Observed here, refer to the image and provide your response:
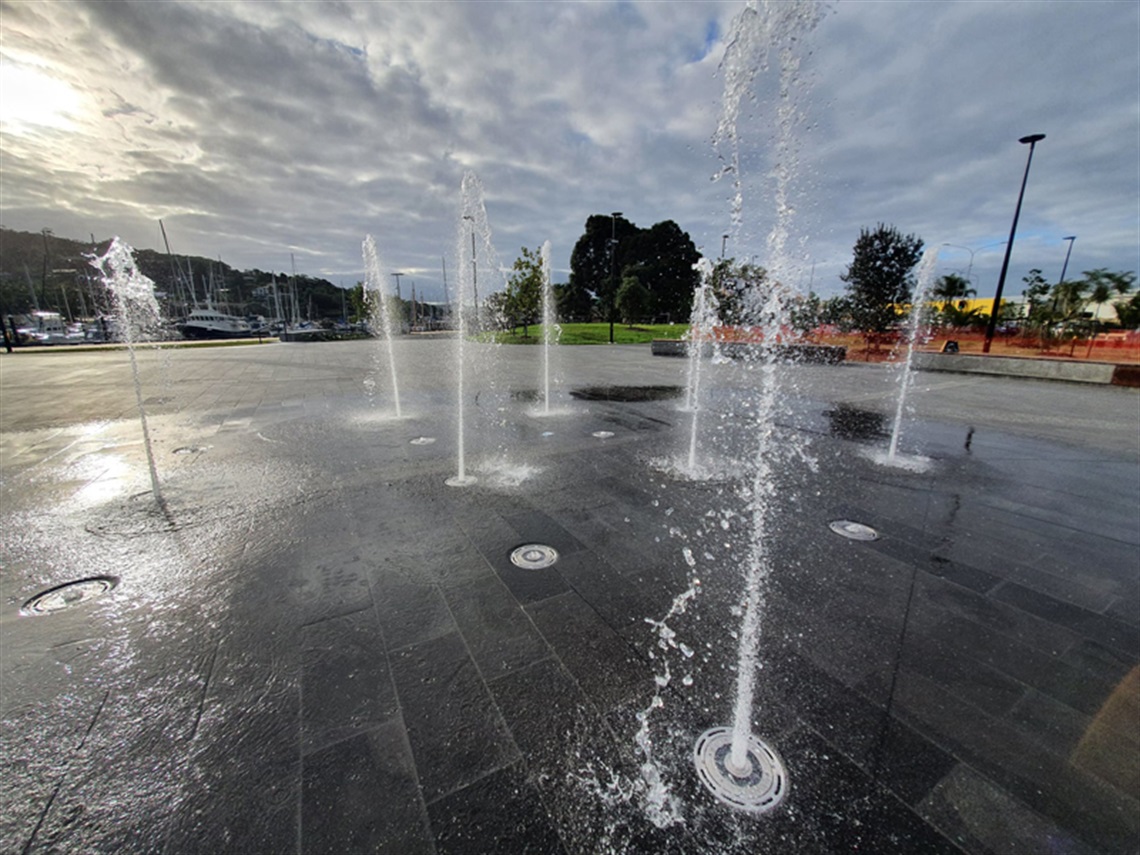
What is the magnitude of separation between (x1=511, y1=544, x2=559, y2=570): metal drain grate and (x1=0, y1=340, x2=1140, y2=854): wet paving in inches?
1.4

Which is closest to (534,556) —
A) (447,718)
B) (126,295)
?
(447,718)

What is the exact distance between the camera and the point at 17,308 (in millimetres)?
71688

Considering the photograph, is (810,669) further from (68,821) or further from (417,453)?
(417,453)

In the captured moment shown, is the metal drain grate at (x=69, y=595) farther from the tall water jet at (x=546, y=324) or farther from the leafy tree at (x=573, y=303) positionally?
the leafy tree at (x=573, y=303)

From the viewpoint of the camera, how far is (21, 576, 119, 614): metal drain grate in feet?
10.6

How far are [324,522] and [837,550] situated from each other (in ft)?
15.9

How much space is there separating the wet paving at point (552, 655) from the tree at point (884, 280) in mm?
22179

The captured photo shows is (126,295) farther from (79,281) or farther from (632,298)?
(79,281)

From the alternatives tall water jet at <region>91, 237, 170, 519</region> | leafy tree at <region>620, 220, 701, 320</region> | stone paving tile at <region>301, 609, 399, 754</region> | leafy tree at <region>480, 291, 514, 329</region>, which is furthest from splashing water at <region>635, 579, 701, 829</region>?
leafy tree at <region>620, 220, 701, 320</region>

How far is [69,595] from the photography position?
338cm

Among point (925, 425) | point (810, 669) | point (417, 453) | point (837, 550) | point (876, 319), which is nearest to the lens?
point (810, 669)

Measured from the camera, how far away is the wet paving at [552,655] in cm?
190

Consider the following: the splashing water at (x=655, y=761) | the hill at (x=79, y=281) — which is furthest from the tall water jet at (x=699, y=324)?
the hill at (x=79, y=281)

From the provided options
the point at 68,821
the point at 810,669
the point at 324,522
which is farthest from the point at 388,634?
the point at 810,669
